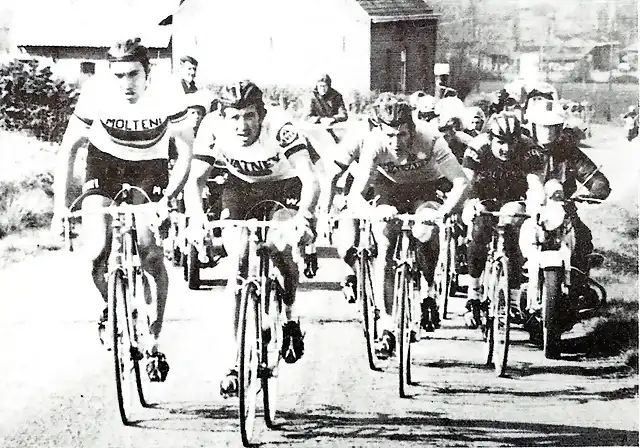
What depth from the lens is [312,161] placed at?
330 centimetres

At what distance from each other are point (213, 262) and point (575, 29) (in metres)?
1.72

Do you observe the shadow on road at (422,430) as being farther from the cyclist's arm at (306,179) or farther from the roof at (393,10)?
the roof at (393,10)

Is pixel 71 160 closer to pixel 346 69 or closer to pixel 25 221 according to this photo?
pixel 25 221

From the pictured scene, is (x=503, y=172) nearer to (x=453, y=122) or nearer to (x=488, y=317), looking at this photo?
(x=453, y=122)

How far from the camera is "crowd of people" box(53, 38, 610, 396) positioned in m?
3.20

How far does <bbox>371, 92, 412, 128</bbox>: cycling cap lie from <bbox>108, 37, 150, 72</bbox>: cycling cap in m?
0.88

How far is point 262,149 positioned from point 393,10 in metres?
0.77

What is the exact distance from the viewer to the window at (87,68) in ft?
10.7

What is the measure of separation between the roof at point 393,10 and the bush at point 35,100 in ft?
3.86

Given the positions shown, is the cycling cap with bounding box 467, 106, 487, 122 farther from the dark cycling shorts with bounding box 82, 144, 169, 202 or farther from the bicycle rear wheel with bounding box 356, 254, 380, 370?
the dark cycling shorts with bounding box 82, 144, 169, 202

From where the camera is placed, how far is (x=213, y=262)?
3242 millimetres

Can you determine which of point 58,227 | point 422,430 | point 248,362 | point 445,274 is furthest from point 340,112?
point 422,430

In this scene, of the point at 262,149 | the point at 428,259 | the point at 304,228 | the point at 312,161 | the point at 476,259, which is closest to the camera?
the point at 304,228

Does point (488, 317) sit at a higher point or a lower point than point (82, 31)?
lower
